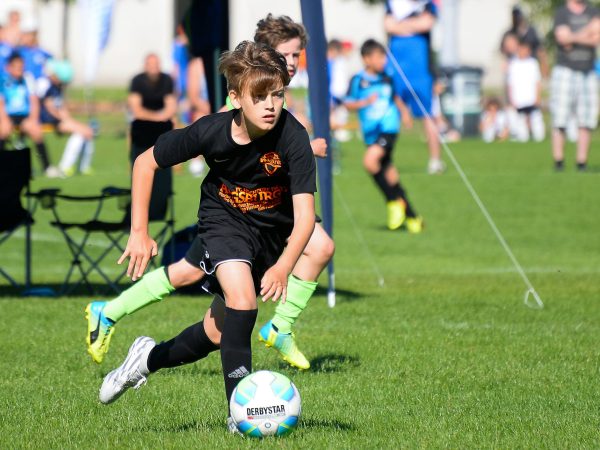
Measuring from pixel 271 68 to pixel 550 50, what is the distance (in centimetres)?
4675

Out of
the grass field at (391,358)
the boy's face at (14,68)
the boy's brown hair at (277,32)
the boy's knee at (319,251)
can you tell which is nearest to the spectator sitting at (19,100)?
the boy's face at (14,68)

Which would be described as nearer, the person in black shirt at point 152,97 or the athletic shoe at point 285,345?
the athletic shoe at point 285,345

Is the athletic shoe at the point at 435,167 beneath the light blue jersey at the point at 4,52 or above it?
beneath

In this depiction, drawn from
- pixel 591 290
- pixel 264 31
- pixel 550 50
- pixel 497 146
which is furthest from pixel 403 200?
pixel 550 50

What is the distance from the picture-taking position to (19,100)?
19.8 meters

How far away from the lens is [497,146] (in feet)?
84.9

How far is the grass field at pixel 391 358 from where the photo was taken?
18.1 feet

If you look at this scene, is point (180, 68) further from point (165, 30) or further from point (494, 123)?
point (165, 30)

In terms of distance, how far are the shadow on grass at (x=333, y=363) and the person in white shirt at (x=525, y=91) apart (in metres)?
19.8

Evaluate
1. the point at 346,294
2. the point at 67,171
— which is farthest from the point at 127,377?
the point at 67,171

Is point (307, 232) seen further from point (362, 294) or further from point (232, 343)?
point (362, 294)

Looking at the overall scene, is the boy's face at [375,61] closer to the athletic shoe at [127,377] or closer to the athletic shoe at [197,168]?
the athletic shoe at [197,168]

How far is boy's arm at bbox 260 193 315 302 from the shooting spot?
5.23 metres

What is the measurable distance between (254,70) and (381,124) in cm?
965
